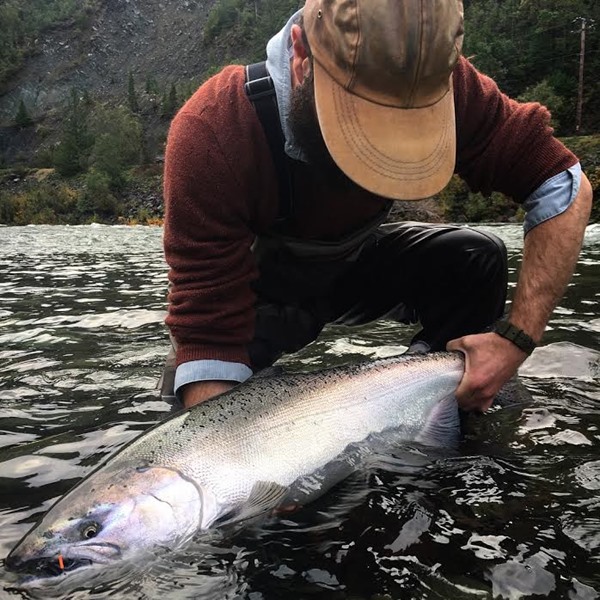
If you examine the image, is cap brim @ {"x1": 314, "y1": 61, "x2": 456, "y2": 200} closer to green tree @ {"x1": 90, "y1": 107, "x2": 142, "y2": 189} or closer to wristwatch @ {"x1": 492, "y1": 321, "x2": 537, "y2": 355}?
wristwatch @ {"x1": 492, "y1": 321, "x2": 537, "y2": 355}

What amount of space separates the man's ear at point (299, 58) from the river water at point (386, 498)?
→ 1.31 metres

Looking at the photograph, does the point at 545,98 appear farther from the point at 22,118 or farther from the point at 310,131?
the point at 22,118

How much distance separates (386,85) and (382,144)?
0.60 feet

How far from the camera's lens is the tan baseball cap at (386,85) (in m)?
1.93

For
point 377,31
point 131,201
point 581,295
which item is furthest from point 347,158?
point 131,201

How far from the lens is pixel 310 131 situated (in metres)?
2.13

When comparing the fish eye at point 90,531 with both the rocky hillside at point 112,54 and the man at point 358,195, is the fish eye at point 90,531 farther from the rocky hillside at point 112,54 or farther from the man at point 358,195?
the rocky hillside at point 112,54

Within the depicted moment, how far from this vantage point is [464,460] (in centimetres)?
227

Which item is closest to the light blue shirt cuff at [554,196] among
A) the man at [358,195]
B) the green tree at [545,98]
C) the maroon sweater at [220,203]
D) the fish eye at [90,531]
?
the man at [358,195]

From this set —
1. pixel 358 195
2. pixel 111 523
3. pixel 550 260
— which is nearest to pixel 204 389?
pixel 111 523

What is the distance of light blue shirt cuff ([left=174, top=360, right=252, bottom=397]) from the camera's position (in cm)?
227

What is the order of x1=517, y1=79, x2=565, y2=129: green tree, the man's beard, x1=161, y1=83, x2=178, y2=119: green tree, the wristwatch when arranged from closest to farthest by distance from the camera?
the man's beard, the wristwatch, x1=517, y1=79, x2=565, y2=129: green tree, x1=161, y1=83, x2=178, y2=119: green tree

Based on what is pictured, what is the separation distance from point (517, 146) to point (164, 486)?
6.19 ft

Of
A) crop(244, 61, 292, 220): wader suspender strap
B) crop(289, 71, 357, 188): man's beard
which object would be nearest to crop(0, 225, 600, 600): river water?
crop(289, 71, 357, 188): man's beard
